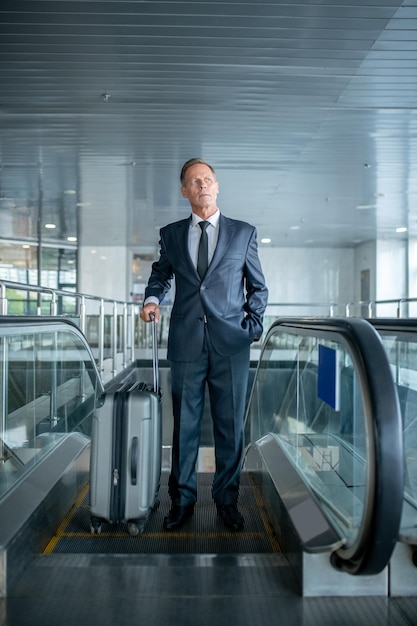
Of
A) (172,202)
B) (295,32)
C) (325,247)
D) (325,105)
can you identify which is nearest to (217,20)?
(295,32)

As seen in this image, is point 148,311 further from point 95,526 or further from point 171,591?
point 171,591

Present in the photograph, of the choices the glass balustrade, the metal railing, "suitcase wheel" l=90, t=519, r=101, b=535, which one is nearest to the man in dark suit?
"suitcase wheel" l=90, t=519, r=101, b=535

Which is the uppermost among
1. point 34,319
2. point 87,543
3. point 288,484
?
point 34,319

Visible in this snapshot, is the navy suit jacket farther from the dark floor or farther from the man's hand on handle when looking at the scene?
the dark floor

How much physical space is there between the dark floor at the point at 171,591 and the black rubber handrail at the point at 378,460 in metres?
0.27

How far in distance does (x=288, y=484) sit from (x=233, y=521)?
1.18ft

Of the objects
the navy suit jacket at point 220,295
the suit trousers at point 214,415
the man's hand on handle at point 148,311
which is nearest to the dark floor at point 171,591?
the suit trousers at point 214,415

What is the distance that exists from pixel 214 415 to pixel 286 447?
521mm

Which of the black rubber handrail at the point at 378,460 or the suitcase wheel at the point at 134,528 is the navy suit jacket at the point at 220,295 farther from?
the black rubber handrail at the point at 378,460

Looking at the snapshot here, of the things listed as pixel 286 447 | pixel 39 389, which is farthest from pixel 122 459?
pixel 39 389

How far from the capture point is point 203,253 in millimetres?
3252

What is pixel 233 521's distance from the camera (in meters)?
3.08

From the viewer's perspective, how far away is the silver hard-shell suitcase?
281cm

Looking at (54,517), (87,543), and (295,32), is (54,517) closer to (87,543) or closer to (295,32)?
(87,543)
